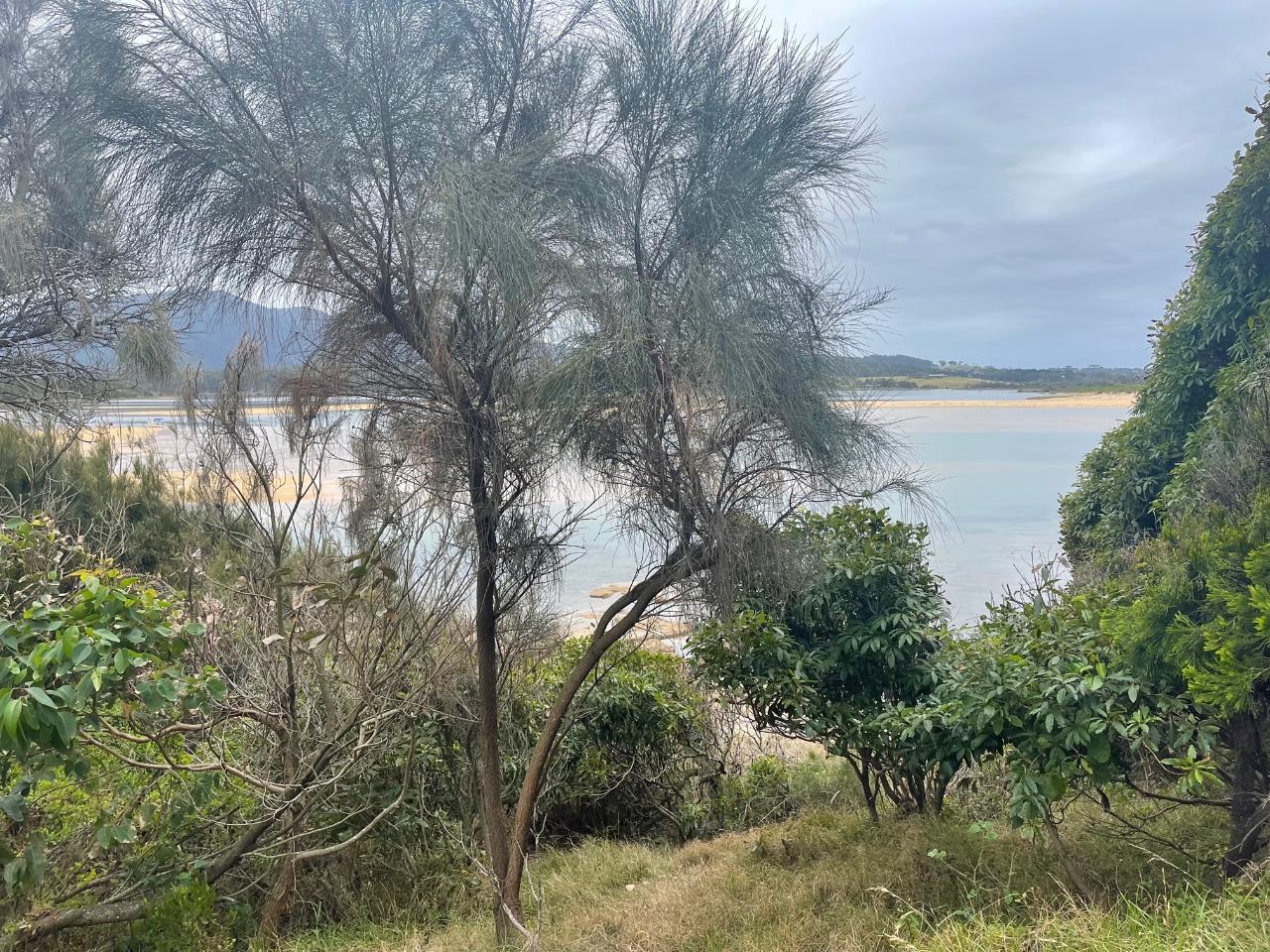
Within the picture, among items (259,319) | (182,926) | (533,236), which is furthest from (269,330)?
(182,926)

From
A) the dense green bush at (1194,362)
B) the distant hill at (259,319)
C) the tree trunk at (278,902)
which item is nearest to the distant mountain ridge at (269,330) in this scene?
the distant hill at (259,319)

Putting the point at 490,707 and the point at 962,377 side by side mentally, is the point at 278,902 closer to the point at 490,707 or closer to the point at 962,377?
the point at 490,707

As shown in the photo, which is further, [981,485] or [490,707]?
[981,485]

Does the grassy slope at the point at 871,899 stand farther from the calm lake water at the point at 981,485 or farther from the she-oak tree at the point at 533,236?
the calm lake water at the point at 981,485

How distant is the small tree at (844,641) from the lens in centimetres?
393

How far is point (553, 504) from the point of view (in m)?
3.64

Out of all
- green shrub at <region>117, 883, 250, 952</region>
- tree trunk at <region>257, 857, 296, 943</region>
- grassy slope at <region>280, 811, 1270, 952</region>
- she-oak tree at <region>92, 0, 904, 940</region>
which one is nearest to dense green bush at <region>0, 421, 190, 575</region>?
tree trunk at <region>257, 857, 296, 943</region>

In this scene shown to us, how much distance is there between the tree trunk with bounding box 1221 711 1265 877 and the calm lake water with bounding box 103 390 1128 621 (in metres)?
1.47

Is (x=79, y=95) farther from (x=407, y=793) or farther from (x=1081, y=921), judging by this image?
(x=1081, y=921)

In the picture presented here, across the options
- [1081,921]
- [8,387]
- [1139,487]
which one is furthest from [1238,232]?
[8,387]

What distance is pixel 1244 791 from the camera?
2.71 meters

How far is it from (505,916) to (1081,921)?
8.18ft

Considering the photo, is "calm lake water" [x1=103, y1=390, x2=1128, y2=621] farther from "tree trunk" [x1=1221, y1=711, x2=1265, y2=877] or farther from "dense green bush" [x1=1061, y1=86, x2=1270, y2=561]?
"tree trunk" [x1=1221, y1=711, x2=1265, y2=877]

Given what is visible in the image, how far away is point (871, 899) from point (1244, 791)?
1.51 m
